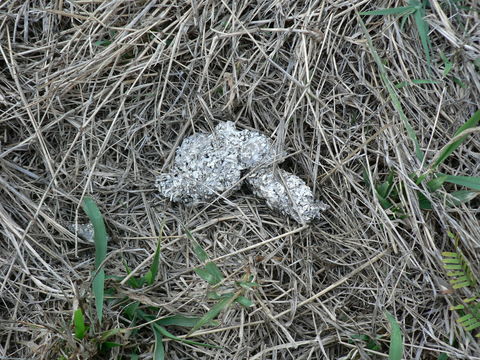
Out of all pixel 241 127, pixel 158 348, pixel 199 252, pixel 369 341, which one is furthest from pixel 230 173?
pixel 369 341

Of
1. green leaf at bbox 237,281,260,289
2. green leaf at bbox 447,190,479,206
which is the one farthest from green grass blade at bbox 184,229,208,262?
green leaf at bbox 447,190,479,206

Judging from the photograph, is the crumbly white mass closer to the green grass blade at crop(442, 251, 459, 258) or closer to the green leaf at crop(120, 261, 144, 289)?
the green leaf at crop(120, 261, 144, 289)

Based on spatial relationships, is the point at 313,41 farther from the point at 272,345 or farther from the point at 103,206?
the point at 272,345

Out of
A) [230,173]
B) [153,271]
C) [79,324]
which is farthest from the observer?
[230,173]

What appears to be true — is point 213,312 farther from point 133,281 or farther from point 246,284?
point 133,281

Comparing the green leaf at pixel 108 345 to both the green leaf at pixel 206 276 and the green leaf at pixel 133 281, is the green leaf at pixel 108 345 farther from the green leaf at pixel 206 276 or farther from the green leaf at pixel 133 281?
the green leaf at pixel 206 276

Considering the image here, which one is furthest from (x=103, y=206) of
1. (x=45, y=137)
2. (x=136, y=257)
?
(x=45, y=137)

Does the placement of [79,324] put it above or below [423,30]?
below
